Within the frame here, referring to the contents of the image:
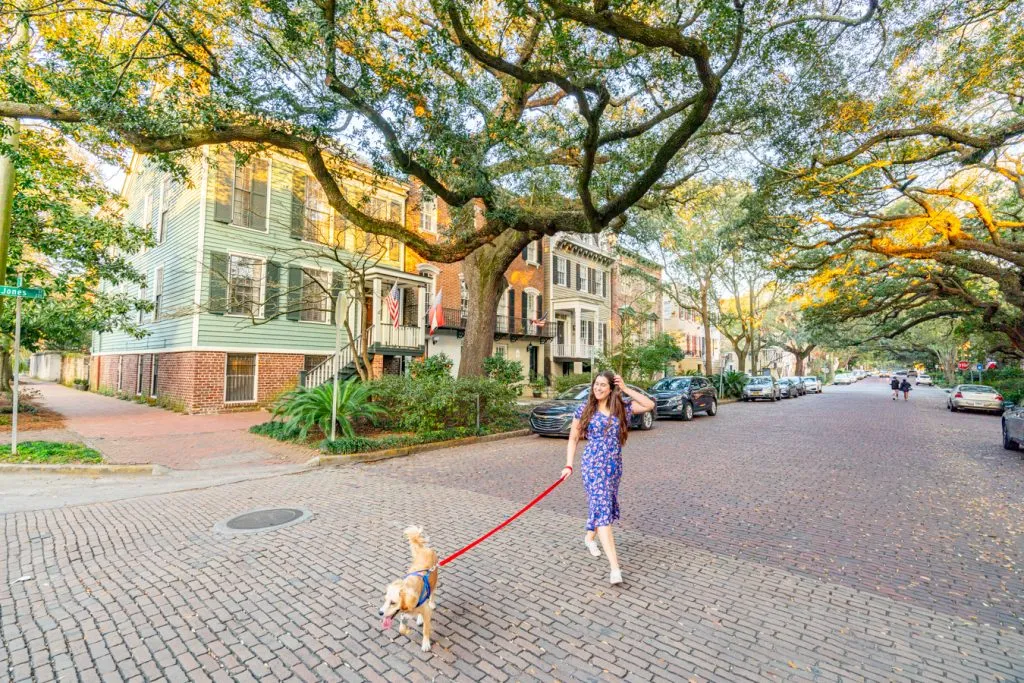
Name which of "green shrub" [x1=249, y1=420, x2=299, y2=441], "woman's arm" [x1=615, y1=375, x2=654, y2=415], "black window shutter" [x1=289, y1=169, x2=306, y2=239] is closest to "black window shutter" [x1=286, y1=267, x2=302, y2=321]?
"black window shutter" [x1=289, y1=169, x2=306, y2=239]

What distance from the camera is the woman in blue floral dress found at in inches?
162

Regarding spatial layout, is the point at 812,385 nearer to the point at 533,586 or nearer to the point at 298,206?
the point at 298,206

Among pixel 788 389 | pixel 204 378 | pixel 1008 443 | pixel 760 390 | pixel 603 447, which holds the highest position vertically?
pixel 204 378

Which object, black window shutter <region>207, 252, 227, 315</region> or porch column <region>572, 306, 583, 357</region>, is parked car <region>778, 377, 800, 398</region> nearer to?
porch column <region>572, 306, 583, 357</region>

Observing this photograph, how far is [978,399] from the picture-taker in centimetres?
2328

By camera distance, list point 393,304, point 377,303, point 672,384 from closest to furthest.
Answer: point 393,304
point 377,303
point 672,384

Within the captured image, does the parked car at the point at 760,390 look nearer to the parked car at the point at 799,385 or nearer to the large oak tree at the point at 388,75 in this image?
the parked car at the point at 799,385

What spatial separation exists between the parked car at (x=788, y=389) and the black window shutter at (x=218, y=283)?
3210cm

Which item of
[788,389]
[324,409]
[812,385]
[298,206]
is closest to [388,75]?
[324,409]

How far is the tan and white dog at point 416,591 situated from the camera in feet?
9.14

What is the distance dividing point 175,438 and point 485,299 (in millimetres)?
8421

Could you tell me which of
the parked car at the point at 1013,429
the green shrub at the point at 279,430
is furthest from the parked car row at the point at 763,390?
the green shrub at the point at 279,430

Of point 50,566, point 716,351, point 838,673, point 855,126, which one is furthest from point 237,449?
point 716,351

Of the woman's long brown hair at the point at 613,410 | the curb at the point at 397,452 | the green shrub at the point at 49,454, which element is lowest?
the curb at the point at 397,452
